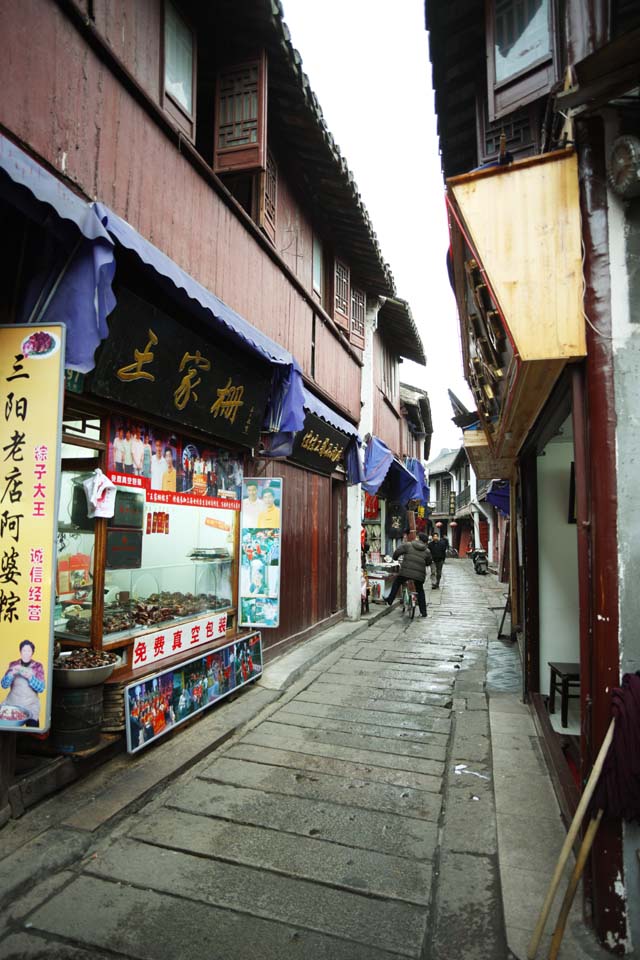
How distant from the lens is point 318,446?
10734 mm

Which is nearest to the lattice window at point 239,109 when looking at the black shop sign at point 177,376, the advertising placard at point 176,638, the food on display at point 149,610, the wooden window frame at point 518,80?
the black shop sign at point 177,376

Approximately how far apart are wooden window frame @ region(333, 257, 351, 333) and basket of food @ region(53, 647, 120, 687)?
360 inches

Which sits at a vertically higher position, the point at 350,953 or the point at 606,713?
the point at 606,713

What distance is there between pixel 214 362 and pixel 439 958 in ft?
17.9

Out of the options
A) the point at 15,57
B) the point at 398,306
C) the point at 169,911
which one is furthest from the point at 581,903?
the point at 398,306

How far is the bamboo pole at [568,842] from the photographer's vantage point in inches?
108

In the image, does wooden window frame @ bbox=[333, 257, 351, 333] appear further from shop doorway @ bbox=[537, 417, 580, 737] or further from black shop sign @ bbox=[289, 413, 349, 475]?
shop doorway @ bbox=[537, 417, 580, 737]

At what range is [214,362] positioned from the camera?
21.0 ft

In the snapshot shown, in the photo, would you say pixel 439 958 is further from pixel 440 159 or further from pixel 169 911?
pixel 440 159

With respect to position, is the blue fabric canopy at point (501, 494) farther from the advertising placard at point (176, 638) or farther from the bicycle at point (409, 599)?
the advertising placard at point (176, 638)

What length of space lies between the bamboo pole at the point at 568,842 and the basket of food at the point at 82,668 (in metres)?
3.41

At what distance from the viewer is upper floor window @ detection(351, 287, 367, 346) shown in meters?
13.4

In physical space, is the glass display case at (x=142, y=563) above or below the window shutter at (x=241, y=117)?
below

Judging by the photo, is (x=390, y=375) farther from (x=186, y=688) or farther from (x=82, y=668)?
(x=82, y=668)
